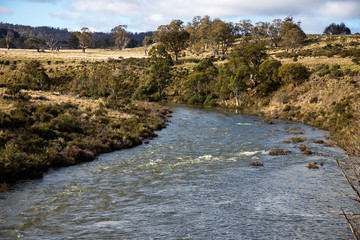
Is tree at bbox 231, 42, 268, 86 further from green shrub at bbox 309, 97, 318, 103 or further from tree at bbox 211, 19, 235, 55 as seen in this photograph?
tree at bbox 211, 19, 235, 55

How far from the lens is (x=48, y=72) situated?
332ft

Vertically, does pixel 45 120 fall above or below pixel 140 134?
above

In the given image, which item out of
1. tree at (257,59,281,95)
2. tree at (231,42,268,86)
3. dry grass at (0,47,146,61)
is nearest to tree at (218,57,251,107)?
tree at (231,42,268,86)

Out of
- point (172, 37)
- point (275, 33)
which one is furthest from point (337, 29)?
point (172, 37)

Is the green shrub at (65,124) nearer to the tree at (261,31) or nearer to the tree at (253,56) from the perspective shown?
the tree at (253,56)

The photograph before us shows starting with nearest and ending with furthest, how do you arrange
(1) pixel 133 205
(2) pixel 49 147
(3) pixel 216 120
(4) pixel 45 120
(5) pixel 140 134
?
1. (1) pixel 133 205
2. (2) pixel 49 147
3. (4) pixel 45 120
4. (5) pixel 140 134
5. (3) pixel 216 120

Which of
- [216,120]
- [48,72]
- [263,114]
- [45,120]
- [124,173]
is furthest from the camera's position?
[48,72]

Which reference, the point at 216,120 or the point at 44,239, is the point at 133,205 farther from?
the point at 216,120

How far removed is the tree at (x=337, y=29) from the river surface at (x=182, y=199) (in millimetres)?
186200

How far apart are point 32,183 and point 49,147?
5.93 metres

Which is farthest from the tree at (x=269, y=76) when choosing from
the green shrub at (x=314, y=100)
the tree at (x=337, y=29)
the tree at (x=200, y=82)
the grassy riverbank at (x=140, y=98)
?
the tree at (x=337, y=29)

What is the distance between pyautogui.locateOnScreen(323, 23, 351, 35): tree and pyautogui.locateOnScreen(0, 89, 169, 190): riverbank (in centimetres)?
18557

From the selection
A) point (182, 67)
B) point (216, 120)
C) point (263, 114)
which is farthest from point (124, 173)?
point (182, 67)

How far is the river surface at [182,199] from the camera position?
40.3 ft
